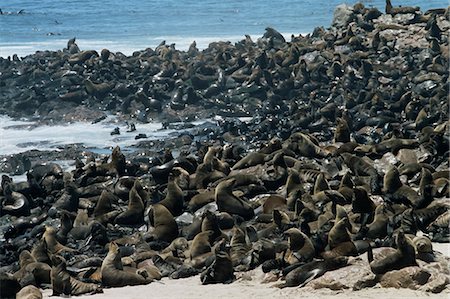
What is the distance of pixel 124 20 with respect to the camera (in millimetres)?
50406

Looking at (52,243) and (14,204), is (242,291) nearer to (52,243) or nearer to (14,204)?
(52,243)

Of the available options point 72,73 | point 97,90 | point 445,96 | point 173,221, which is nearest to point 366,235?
point 173,221

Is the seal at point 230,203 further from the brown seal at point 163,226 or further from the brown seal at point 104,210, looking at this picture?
the brown seal at point 104,210

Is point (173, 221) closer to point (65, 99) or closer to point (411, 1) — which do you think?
point (65, 99)

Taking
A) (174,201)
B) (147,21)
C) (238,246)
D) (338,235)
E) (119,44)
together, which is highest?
(147,21)

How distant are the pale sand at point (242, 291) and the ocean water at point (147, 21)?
26.6 m

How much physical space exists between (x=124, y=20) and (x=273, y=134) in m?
34.6

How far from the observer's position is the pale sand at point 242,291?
308 inches

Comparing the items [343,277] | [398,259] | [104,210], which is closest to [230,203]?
[104,210]

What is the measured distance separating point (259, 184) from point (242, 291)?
4108mm

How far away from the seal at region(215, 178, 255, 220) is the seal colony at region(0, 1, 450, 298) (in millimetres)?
16

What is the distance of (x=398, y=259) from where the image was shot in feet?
26.6

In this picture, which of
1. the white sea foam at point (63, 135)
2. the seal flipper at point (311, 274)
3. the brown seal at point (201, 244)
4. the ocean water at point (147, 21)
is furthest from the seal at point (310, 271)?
the ocean water at point (147, 21)

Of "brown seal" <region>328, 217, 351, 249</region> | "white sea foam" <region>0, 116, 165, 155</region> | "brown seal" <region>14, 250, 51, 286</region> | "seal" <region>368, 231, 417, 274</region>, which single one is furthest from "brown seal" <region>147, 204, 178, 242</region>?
"white sea foam" <region>0, 116, 165, 155</region>
